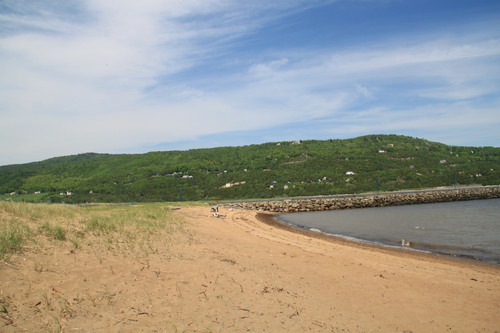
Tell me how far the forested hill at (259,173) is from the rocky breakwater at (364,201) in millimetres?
13176

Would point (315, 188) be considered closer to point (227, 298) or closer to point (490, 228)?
point (490, 228)

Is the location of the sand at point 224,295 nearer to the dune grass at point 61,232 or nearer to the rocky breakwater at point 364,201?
the dune grass at point 61,232

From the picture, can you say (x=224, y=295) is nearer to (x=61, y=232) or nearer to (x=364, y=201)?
(x=61, y=232)

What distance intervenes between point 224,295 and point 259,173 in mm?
71503

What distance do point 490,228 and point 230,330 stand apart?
23.2 metres

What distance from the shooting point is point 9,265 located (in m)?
6.50

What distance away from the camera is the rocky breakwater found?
1903 inches

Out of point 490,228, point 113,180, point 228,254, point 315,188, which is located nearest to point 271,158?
point 315,188

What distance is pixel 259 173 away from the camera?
78.5 meters

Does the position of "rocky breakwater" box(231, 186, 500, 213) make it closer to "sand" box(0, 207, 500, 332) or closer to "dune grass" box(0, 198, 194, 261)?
"dune grass" box(0, 198, 194, 261)

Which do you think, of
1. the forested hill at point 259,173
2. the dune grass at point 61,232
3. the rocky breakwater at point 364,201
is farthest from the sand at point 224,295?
the forested hill at point 259,173

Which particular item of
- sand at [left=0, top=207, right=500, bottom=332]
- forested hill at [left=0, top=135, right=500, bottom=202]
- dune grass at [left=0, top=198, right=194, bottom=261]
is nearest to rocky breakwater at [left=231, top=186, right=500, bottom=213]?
forested hill at [left=0, top=135, right=500, bottom=202]

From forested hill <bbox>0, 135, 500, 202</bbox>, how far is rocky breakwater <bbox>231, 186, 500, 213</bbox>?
43.2 ft

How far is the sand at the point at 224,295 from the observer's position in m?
5.52
